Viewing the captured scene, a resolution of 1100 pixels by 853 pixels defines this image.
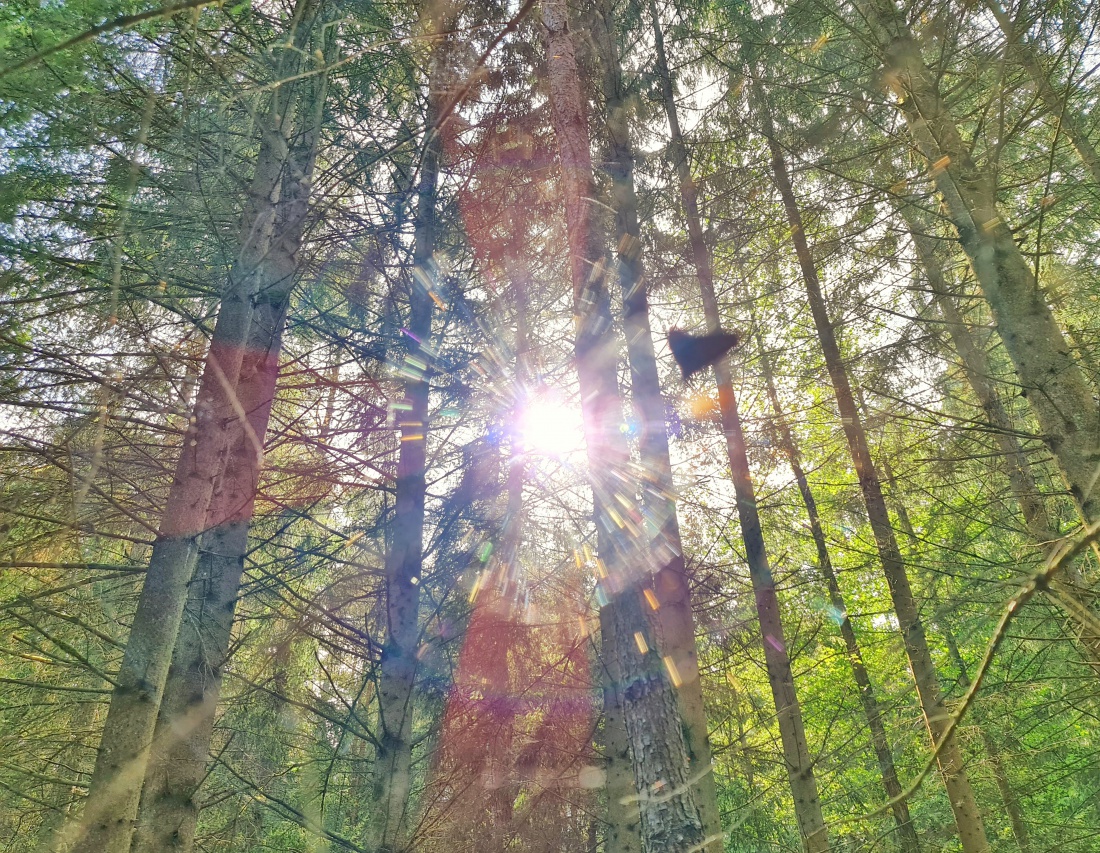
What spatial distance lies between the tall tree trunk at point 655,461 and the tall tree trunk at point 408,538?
1960 millimetres

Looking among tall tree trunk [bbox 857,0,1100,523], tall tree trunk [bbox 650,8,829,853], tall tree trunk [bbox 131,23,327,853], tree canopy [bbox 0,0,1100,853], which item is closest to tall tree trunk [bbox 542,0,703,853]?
tree canopy [bbox 0,0,1100,853]

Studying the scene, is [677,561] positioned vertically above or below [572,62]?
below

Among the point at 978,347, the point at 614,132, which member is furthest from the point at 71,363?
the point at 978,347

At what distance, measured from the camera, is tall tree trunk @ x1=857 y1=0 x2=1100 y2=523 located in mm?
2906

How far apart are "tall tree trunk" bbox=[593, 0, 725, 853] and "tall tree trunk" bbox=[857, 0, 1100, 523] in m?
2.88

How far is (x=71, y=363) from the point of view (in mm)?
2893

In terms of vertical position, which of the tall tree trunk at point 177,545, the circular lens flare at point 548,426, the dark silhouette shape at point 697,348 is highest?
the dark silhouette shape at point 697,348

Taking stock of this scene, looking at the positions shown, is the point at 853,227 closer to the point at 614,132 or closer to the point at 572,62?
the point at 614,132

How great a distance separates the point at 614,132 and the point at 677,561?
4.72 metres

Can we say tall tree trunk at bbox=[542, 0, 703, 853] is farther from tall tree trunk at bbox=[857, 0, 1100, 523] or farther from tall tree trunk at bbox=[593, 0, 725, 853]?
tall tree trunk at bbox=[857, 0, 1100, 523]

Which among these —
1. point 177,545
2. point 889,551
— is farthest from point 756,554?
point 177,545

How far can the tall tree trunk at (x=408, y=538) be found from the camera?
4465 mm

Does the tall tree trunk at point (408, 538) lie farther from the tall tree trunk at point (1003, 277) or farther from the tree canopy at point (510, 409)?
the tall tree trunk at point (1003, 277)

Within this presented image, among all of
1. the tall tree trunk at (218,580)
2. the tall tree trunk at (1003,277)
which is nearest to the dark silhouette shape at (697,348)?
the tall tree trunk at (1003,277)
